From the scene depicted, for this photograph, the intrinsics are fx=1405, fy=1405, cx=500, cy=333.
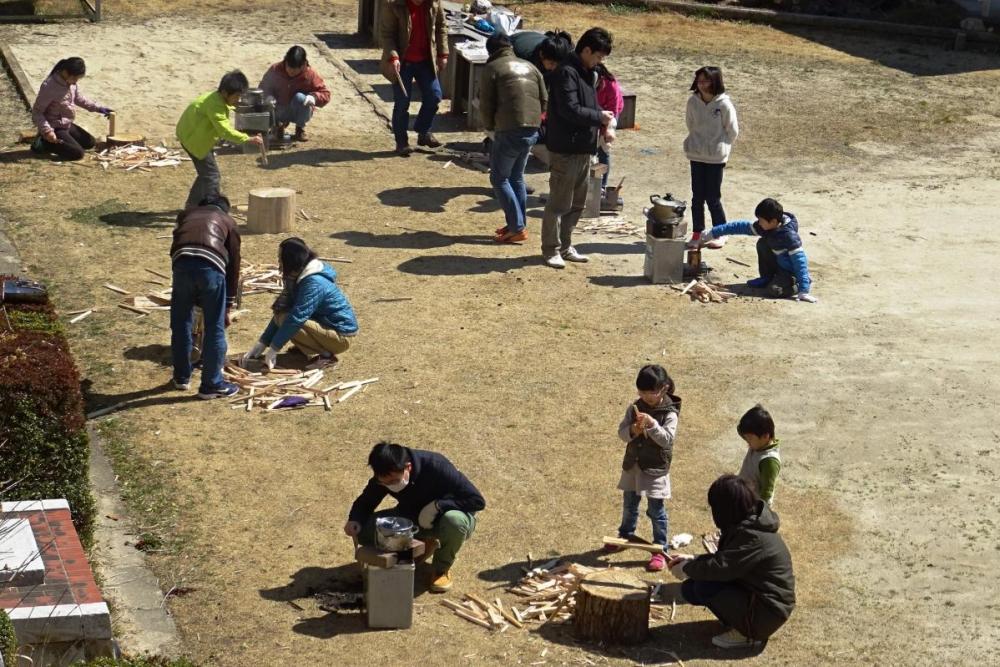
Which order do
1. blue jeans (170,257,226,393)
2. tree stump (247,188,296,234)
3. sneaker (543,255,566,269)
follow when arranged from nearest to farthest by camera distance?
blue jeans (170,257,226,393) < sneaker (543,255,566,269) < tree stump (247,188,296,234)

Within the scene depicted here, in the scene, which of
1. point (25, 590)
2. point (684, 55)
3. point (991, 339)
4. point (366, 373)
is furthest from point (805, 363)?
point (684, 55)

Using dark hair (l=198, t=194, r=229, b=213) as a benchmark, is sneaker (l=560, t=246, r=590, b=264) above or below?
below

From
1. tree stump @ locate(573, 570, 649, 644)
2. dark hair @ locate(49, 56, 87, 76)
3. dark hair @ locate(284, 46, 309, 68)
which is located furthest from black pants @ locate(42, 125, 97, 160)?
tree stump @ locate(573, 570, 649, 644)

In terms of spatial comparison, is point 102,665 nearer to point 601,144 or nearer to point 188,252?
point 188,252

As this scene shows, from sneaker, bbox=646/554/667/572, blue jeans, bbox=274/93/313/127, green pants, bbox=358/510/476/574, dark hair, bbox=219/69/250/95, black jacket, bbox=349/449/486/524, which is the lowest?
Answer: sneaker, bbox=646/554/667/572

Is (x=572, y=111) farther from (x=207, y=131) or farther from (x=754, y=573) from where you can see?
(x=754, y=573)

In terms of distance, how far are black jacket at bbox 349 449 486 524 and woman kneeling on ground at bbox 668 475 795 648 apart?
143 centimetres

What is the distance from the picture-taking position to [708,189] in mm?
15305

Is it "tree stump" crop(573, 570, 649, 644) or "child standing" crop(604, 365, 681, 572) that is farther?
"child standing" crop(604, 365, 681, 572)

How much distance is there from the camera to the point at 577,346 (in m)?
12.8

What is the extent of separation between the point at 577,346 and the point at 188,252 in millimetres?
3703

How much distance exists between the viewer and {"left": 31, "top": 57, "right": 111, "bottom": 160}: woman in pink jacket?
56.7ft

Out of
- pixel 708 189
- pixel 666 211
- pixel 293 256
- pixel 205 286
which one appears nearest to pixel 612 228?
pixel 708 189

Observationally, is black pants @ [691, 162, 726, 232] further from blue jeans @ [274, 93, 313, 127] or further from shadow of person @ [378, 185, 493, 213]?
blue jeans @ [274, 93, 313, 127]
